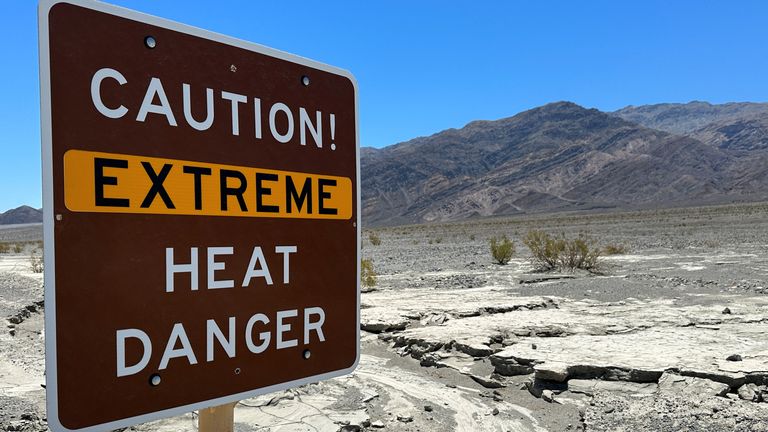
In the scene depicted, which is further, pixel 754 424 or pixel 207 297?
pixel 754 424

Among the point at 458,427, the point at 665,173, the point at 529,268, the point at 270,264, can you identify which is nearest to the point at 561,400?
the point at 458,427

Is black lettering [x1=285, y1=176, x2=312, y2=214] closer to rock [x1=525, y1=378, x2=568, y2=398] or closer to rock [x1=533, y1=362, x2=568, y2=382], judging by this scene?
rock [x1=525, y1=378, x2=568, y2=398]

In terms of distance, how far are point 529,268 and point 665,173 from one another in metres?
91.9

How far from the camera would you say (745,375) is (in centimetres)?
526

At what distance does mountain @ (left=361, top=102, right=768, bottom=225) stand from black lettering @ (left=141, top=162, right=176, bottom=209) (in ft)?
296

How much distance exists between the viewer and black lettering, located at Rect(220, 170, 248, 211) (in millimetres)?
1374

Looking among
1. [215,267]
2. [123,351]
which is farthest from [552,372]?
[123,351]

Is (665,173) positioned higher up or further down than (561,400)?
higher up

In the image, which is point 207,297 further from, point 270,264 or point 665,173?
point 665,173

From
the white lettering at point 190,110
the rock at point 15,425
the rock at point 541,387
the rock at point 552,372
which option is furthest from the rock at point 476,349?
the white lettering at point 190,110

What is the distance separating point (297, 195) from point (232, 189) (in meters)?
0.19

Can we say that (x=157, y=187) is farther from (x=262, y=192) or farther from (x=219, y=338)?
(x=219, y=338)

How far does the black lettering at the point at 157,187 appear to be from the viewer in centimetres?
126

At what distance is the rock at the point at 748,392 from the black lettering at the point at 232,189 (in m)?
5.25
